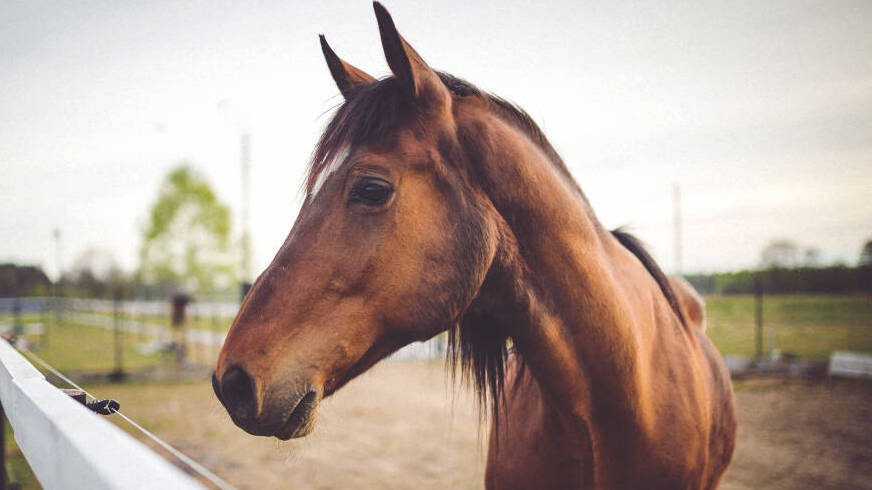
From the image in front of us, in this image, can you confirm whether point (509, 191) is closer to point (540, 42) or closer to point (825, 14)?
point (540, 42)

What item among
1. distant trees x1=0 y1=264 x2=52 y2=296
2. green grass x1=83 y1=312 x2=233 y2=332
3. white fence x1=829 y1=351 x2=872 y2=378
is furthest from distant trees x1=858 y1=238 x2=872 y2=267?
distant trees x1=0 y1=264 x2=52 y2=296

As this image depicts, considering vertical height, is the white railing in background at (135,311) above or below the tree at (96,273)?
below

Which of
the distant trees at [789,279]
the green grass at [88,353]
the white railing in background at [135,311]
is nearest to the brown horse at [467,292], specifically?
the green grass at [88,353]

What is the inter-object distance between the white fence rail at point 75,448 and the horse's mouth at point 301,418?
39 cm

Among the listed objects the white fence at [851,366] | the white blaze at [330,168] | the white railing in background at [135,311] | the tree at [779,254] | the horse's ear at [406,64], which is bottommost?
the white railing in background at [135,311]

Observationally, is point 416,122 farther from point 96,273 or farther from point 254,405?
point 96,273

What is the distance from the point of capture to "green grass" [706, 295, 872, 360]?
1484 centimetres

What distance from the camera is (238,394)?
1.25 m

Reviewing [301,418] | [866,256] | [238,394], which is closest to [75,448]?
[238,394]

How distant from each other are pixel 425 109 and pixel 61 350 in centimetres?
1853

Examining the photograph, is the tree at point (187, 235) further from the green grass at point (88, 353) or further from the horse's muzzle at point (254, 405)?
the horse's muzzle at point (254, 405)

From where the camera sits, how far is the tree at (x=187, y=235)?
25859mm

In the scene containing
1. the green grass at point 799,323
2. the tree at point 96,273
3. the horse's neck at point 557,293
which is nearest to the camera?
the horse's neck at point 557,293

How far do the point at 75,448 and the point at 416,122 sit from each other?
1171 millimetres
